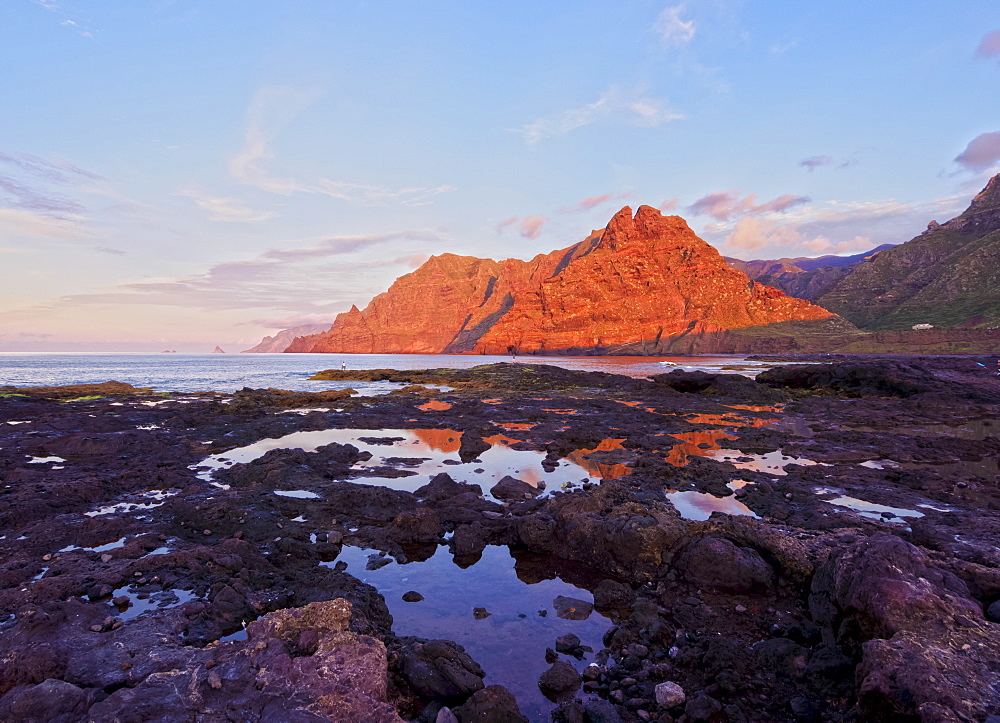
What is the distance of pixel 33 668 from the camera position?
14.4 ft

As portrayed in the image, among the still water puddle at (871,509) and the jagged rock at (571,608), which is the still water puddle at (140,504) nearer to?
the jagged rock at (571,608)

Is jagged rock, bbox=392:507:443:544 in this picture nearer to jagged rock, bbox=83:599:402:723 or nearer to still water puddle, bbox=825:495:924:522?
jagged rock, bbox=83:599:402:723

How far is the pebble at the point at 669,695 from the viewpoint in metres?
4.47

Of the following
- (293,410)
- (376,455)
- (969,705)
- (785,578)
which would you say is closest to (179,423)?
(293,410)

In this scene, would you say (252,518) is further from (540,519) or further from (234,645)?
(540,519)

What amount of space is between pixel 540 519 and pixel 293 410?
24295 millimetres

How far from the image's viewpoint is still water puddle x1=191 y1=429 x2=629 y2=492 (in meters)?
13.1

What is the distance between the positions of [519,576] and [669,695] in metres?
3.32

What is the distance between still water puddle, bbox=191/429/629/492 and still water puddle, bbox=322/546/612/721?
4.30 meters

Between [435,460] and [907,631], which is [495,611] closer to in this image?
[907,631]

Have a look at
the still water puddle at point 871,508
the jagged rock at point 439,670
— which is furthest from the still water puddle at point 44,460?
the still water puddle at point 871,508

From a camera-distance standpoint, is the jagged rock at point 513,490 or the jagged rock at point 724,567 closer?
the jagged rock at point 724,567

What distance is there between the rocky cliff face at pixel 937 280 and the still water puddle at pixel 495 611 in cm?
14545

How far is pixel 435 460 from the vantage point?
1559cm
